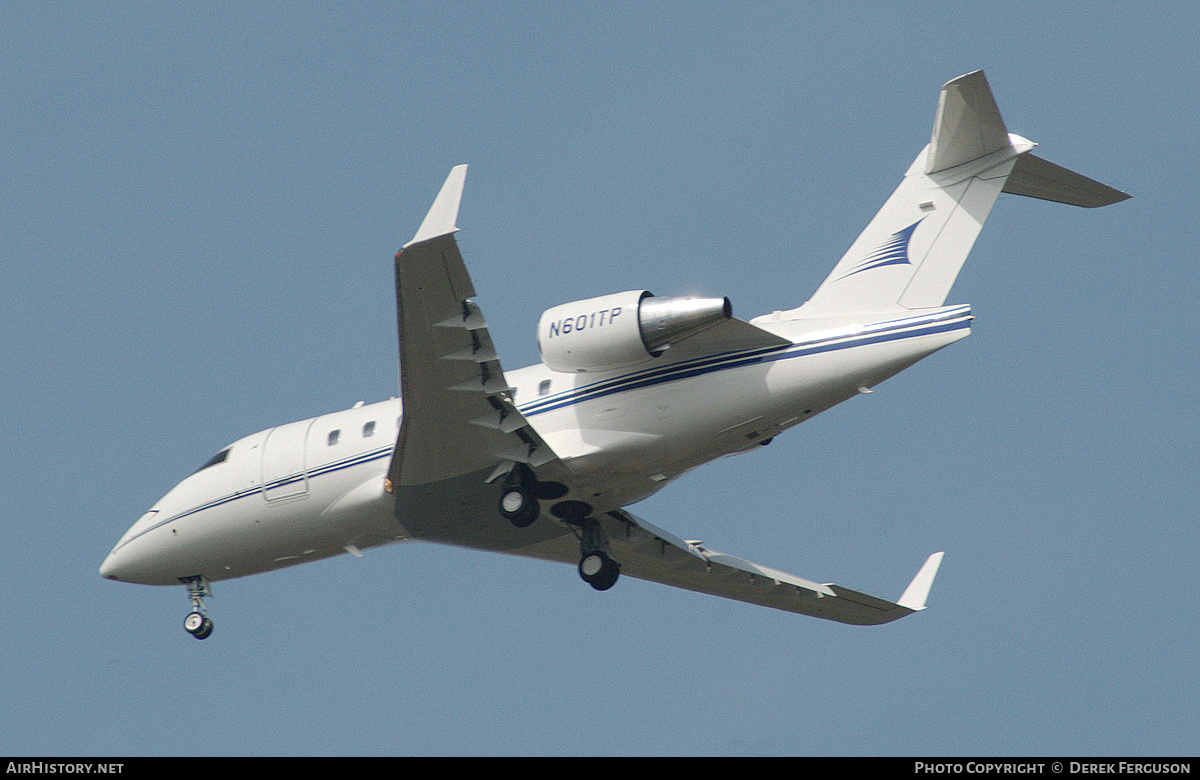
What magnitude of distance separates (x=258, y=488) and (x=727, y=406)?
8036 mm

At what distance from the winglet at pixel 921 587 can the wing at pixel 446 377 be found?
8.21 meters

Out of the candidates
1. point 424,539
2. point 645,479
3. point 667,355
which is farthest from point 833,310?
point 424,539

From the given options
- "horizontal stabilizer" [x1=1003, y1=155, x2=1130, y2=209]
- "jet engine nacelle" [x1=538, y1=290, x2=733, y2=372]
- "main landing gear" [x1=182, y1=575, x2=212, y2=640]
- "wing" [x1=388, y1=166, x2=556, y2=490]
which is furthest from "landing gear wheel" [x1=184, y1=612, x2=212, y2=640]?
"horizontal stabilizer" [x1=1003, y1=155, x2=1130, y2=209]

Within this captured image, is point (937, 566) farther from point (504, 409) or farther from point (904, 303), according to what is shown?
point (504, 409)

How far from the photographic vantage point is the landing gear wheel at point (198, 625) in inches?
961

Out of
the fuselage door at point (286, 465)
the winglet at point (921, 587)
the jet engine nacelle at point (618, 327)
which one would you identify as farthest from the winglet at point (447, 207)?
the winglet at point (921, 587)

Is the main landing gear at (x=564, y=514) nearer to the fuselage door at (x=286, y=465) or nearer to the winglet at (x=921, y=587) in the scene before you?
the fuselage door at (x=286, y=465)

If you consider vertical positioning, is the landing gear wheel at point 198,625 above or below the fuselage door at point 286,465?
below

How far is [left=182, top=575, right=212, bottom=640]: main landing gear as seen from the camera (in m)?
24.4

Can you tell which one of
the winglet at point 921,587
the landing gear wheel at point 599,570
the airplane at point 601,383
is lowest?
the winglet at point 921,587

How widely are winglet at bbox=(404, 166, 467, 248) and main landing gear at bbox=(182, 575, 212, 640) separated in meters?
9.66

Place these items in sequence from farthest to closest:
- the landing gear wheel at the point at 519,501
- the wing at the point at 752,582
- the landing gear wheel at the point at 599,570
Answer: the wing at the point at 752,582
the landing gear wheel at the point at 599,570
the landing gear wheel at the point at 519,501

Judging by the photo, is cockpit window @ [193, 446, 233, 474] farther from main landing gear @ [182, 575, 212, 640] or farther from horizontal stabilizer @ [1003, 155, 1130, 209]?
horizontal stabilizer @ [1003, 155, 1130, 209]

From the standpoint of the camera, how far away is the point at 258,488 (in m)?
23.4
